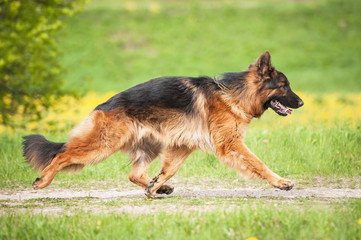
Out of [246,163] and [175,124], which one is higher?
[175,124]

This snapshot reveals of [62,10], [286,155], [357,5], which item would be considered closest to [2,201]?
[286,155]

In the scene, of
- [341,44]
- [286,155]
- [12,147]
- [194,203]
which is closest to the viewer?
[194,203]

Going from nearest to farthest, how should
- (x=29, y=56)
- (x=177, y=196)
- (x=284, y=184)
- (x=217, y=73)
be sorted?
(x=284, y=184) < (x=177, y=196) < (x=29, y=56) < (x=217, y=73)

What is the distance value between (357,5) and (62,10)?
25342mm

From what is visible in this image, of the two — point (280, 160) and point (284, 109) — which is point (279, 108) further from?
point (280, 160)

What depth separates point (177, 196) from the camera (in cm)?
538

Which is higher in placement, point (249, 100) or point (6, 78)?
point (6, 78)

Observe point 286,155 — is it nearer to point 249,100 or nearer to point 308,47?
point 249,100

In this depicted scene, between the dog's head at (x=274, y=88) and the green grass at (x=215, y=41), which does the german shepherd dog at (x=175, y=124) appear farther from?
the green grass at (x=215, y=41)

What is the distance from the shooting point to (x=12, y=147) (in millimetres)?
8141

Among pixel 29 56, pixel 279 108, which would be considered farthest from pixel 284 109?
pixel 29 56

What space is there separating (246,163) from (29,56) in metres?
7.58

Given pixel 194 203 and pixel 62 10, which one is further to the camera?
pixel 62 10

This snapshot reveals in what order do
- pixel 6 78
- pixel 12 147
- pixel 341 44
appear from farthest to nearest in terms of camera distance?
1. pixel 341 44
2. pixel 6 78
3. pixel 12 147
